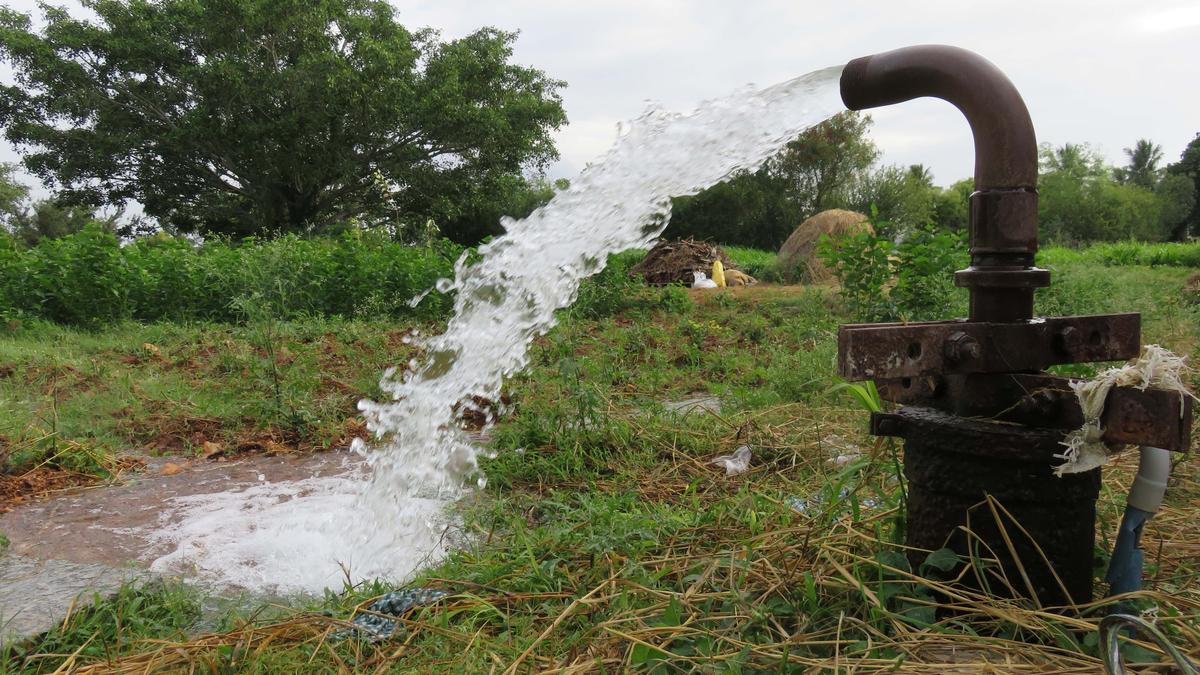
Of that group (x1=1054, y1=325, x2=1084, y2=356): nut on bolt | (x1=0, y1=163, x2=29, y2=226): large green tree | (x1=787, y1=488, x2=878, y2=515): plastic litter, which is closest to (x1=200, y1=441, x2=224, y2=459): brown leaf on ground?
(x1=787, y1=488, x2=878, y2=515): plastic litter

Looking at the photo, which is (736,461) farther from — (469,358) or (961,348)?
(961,348)

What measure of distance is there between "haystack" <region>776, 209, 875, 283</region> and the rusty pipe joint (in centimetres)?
1137

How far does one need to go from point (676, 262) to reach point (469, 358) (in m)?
10.3

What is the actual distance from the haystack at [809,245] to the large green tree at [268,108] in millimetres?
11365

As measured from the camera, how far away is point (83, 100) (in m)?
21.8

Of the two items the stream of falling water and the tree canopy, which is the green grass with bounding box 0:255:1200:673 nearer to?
the stream of falling water

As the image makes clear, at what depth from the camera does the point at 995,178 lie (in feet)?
4.88

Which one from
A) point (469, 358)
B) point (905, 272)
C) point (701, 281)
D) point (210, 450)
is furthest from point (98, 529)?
point (701, 281)

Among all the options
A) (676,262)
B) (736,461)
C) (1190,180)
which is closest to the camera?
(736,461)

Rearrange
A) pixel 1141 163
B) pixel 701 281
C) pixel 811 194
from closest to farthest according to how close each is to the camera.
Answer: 1. pixel 701 281
2. pixel 811 194
3. pixel 1141 163

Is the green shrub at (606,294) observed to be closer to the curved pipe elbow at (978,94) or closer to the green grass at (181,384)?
the green grass at (181,384)

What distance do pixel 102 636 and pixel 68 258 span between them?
6828mm

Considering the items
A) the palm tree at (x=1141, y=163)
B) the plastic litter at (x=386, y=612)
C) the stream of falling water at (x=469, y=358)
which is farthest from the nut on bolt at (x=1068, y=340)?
the palm tree at (x=1141, y=163)

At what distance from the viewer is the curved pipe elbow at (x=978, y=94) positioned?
Answer: 57.8 inches
